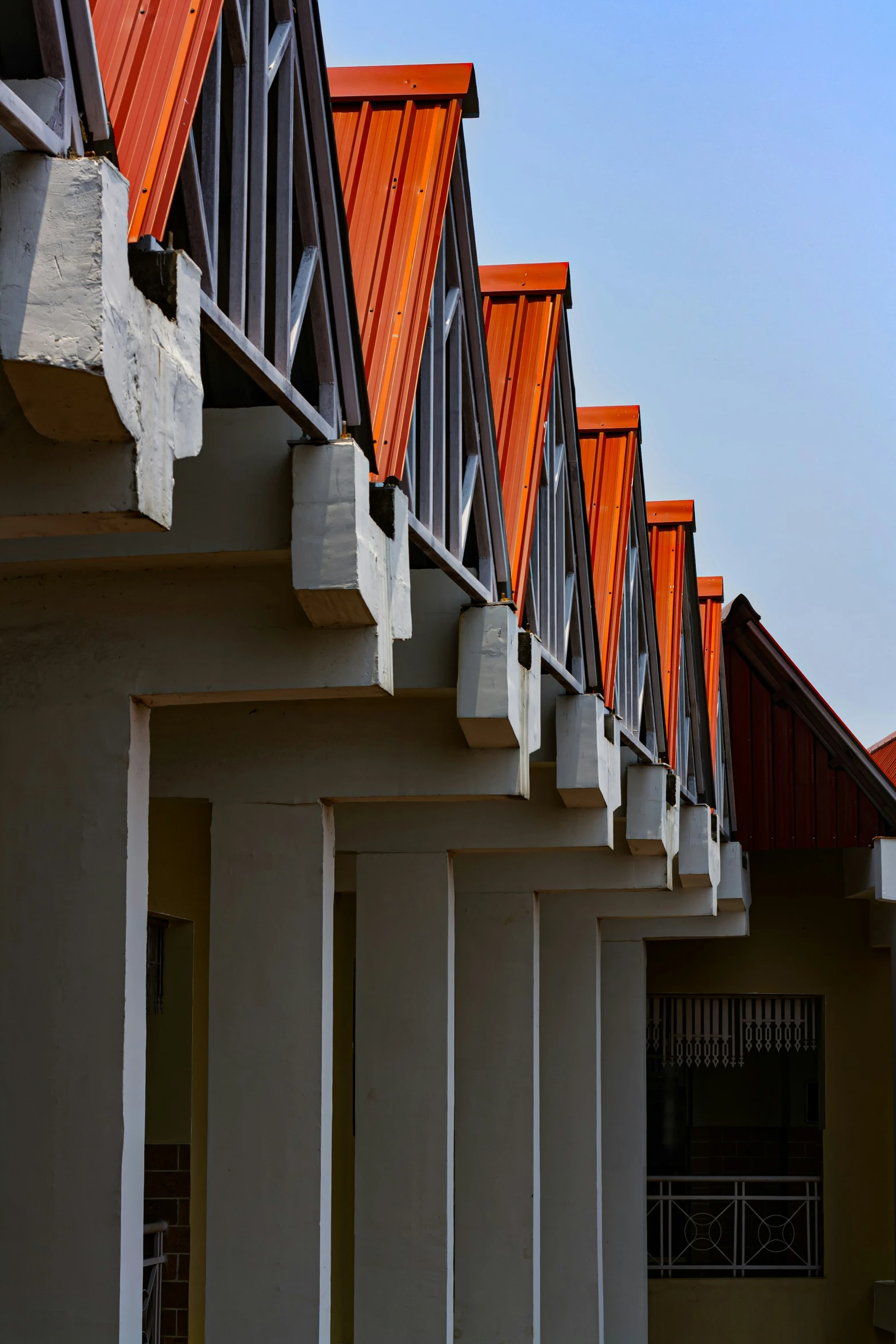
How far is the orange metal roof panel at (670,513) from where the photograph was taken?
13.5 m

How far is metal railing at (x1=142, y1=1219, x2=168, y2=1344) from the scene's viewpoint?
9.95m

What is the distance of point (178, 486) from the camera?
4.77m

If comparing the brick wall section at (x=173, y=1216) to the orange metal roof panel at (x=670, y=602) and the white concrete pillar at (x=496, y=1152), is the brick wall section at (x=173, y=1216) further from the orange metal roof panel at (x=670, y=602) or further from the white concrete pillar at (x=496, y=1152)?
the orange metal roof panel at (x=670, y=602)

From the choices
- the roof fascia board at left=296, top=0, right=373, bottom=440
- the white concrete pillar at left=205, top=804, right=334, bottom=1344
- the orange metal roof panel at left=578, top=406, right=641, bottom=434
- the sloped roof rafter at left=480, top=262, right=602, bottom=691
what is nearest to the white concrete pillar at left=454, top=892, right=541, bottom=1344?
the sloped roof rafter at left=480, top=262, right=602, bottom=691

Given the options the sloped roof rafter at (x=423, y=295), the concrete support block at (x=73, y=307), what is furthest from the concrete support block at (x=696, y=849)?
the concrete support block at (x=73, y=307)

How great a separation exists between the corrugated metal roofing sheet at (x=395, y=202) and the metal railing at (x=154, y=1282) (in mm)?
6146

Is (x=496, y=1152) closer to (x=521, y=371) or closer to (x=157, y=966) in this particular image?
(x=157, y=966)

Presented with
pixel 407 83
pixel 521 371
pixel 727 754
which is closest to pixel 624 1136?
pixel 727 754

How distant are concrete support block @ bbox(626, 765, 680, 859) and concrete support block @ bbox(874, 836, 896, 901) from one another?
234 inches

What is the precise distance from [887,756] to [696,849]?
10.5 metres

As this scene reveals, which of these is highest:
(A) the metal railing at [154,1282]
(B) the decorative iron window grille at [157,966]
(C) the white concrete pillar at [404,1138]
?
(B) the decorative iron window grille at [157,966]

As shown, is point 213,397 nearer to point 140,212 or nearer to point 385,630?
point 385,630

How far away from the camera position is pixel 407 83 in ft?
19.6

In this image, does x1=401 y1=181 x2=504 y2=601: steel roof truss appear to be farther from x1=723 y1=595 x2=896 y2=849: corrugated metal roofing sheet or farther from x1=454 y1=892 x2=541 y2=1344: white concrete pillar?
x1=723 y1=595 x2=896 y2=849: corrugated metal roofing sheet
